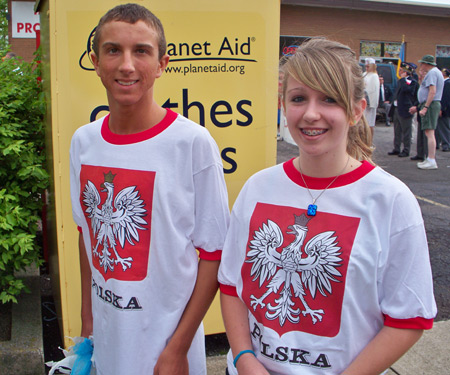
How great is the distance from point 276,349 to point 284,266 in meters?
0.24

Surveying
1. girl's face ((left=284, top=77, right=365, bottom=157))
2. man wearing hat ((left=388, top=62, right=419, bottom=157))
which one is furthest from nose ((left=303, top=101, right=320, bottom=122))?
man wearing hat ((left=388, top=62, right=419, bottom=157))

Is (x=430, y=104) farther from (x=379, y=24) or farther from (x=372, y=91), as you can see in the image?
(x=379, y=24)

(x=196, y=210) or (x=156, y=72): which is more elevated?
(x=156, y=72)

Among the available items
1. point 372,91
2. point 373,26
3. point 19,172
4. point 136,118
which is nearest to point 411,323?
point 136,118

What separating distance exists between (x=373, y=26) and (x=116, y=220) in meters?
22.5

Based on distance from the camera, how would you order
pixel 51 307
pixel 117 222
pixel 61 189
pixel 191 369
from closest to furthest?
pixel 117 222, pixel 191 369, pixel 61 189, pixel 51 307

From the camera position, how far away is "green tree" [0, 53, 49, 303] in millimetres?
3021

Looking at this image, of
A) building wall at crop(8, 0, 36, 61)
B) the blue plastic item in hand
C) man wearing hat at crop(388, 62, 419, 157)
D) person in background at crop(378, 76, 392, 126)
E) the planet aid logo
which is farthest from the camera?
person in background at crop(378, 76, 392, 126)

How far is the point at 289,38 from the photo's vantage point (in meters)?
19.3

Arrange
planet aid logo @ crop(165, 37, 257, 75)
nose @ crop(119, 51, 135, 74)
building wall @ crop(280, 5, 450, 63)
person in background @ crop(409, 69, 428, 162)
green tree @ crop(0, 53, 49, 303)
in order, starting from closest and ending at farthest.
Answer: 1. nose @ crop(119, 51, 135, 74)
2. planet aid logo @ crop(165, 37, 257, 75)
3. green tree @ crop(0, 53, 49, 303)
4. person in background @ crop(409, 69, 428, 162)
5. building wall @ crop(280, 5, 450, 63)

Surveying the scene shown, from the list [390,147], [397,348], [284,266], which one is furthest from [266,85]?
[390,147]

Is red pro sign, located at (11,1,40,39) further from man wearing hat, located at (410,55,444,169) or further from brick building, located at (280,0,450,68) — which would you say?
man wearing hat, located at (410,55,444,169)

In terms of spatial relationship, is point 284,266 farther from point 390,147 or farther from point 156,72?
point 390,147

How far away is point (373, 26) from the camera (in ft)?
72.1
